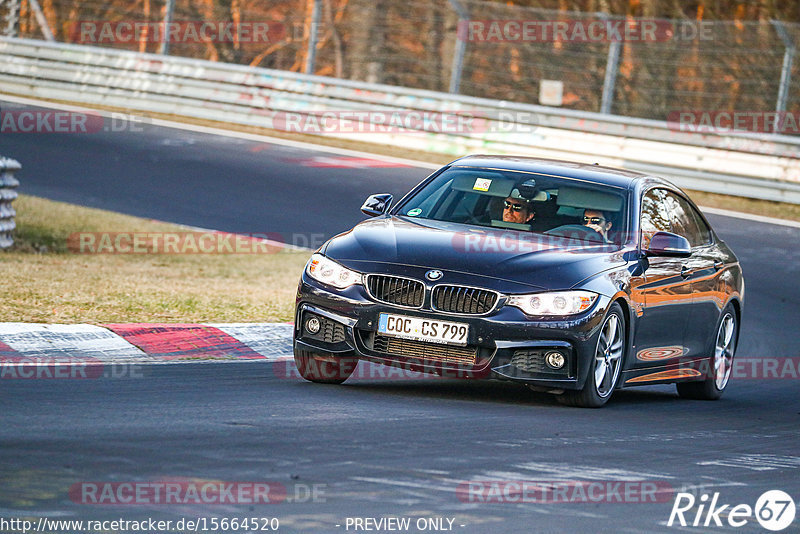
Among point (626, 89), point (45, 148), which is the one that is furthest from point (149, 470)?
point (626, 89)

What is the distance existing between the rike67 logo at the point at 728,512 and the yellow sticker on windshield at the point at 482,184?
3.39m

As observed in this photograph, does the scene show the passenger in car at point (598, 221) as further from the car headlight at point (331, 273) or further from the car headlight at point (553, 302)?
the car headlight at point (331, 273)

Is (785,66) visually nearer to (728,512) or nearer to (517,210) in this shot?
(517,210)

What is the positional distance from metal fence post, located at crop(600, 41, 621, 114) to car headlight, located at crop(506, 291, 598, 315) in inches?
567

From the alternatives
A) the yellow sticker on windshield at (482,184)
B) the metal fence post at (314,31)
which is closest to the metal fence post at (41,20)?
the metal fence post at (314,31)

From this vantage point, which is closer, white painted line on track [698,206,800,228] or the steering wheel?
the steering wheel

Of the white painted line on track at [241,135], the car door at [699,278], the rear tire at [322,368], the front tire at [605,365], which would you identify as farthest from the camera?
the white painted line on track at [241,135]

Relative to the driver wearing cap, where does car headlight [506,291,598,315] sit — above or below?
below

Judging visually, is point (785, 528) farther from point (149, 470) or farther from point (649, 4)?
point (649, 4)

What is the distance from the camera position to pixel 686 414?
9.04 m

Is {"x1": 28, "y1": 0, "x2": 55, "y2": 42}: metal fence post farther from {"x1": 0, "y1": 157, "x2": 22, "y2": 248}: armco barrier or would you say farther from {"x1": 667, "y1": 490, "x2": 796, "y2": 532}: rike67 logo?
{"x1": 667, "y1": 490, "x2": 796, "y2": 532}: rike67 logo

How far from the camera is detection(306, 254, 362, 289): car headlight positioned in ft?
26.2

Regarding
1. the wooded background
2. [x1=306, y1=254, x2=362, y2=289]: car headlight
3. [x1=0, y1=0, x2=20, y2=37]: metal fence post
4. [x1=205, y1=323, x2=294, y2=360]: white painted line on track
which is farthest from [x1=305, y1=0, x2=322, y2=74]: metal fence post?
[x1=306, y1=254, x2=362, y2=289]: car headlight

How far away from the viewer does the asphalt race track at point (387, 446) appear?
5387mm
